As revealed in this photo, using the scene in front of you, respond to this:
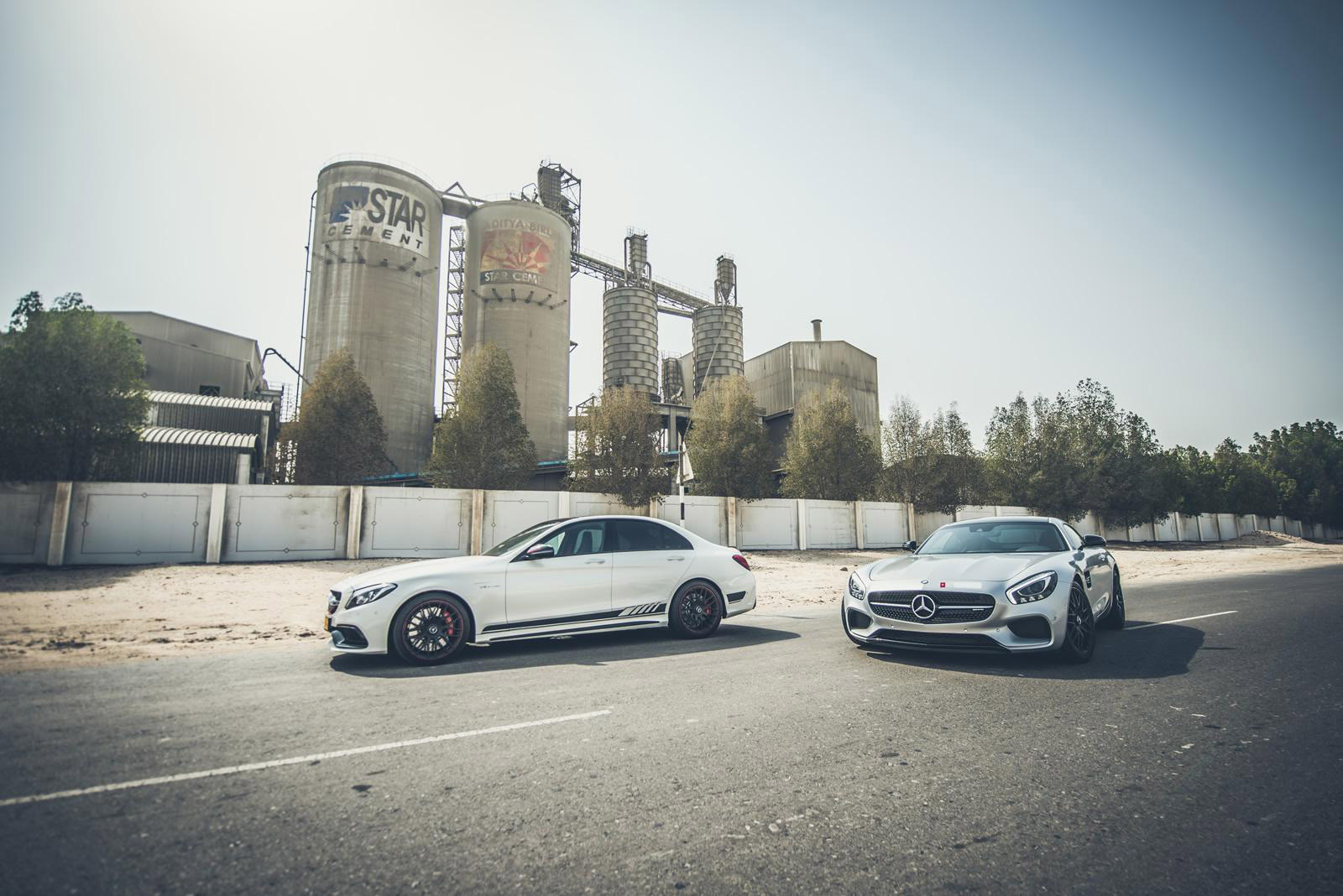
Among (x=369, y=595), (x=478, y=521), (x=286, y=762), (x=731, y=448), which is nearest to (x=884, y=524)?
(x=731, y=448)

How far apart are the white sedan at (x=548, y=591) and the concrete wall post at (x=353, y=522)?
14.6 metres

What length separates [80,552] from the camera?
17250 mm

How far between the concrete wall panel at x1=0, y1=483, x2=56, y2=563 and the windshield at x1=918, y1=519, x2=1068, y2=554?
842 inches

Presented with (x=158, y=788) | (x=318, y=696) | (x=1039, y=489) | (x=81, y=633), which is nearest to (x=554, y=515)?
(x=81, y=633)

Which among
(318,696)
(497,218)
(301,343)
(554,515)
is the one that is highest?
(497,218)

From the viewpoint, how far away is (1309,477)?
66.9m

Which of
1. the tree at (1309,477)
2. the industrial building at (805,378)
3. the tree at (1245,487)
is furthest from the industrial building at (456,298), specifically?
the tree at (1309,477)

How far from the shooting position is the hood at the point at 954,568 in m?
5.89

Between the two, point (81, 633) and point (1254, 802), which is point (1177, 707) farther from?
point (81, 633)

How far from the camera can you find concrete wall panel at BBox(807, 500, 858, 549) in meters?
30.2

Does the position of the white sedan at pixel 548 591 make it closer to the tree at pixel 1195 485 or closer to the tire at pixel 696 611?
the tire at pixel 696 611

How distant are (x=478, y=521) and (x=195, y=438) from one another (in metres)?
16.9

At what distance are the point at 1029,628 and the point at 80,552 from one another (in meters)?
22.0

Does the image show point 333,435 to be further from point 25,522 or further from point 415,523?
point 25,522
